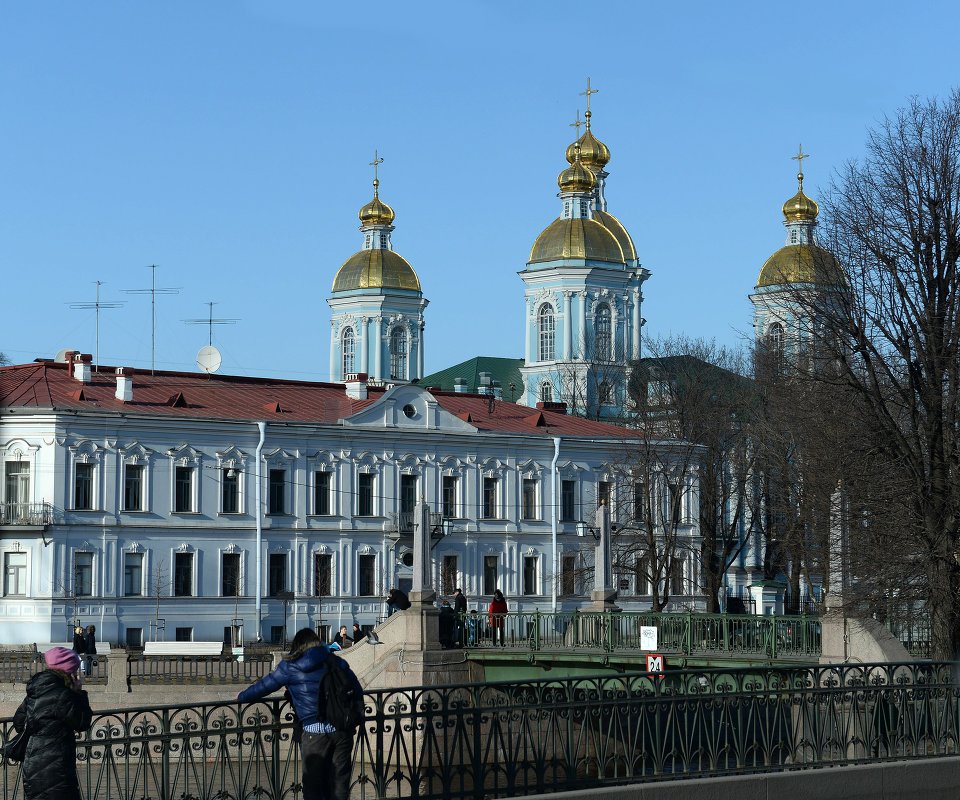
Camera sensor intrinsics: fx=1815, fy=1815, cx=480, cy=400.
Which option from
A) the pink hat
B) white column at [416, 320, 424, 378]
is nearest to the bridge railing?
the pink hat

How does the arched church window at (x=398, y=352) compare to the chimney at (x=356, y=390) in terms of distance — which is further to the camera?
the arched church window at (x=398, y=352)

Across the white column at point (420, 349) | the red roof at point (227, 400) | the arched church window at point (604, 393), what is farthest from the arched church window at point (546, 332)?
the red roof at point (227, 400)

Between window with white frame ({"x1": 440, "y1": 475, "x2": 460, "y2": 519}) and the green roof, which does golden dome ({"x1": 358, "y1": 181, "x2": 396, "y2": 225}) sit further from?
window with white frame ({"x1": 440, "y1": 475, "x2": 460, "y2": 519})

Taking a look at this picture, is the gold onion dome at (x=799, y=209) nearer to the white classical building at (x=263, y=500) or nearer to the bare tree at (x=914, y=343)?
the white classical building at (x=263, y=500)

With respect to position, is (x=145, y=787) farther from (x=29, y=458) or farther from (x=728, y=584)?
(x=728, y=584)

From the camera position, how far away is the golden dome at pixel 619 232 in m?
88.7

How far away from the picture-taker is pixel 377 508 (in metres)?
55.0

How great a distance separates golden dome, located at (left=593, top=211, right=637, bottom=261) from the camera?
3492 inches

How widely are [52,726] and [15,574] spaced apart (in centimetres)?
3876

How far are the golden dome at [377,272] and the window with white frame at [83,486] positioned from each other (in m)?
41.4

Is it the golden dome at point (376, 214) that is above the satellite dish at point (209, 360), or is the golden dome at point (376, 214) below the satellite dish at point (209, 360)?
above

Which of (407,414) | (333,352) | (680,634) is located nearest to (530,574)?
(407,414)

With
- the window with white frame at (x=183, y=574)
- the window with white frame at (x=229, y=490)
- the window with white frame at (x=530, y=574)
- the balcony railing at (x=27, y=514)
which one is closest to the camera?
the balcony railing at (x=27, y=514)

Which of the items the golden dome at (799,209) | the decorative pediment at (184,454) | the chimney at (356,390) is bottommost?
the decorative pediment at (184,454)
